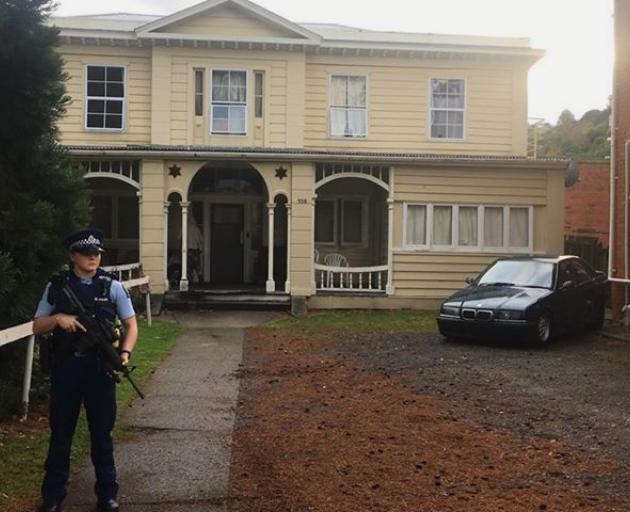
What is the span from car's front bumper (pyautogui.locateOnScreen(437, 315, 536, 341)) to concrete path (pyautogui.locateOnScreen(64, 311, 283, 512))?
11.9ft

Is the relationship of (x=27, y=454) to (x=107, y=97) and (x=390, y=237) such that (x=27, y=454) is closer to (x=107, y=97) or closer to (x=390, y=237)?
(x=390, y=237)

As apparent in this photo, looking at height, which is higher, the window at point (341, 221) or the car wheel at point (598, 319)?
Result: the window at point (341, 221)

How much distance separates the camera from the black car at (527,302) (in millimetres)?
11266

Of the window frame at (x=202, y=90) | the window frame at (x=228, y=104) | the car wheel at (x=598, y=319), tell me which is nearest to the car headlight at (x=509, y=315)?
the car wheel at (x=598, y=319)

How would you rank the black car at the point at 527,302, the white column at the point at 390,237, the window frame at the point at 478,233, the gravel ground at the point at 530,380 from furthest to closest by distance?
the window frame at the point at 478,233 → the white column at the point at 390,237 → the black car at the point at 527,302 → the gravel ground at the point at 530,380

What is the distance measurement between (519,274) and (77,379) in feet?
32.5

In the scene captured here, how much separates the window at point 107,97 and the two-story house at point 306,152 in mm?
27

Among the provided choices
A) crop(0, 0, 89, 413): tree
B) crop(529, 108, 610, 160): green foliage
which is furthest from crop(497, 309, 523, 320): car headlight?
crop(529, 108, 610, 160): green foliage

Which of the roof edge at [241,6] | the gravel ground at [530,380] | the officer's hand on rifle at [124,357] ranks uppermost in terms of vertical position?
the roof edge at [241,6]

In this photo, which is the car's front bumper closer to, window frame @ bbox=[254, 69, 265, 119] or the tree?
the tree

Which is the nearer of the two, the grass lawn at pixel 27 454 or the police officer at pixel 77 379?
the police officer at pixel 77 379

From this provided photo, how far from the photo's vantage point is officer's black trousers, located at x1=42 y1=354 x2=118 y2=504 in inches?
173

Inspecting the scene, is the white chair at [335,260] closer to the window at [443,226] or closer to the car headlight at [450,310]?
the window at [443,226]

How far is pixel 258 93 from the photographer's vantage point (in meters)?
18.2
